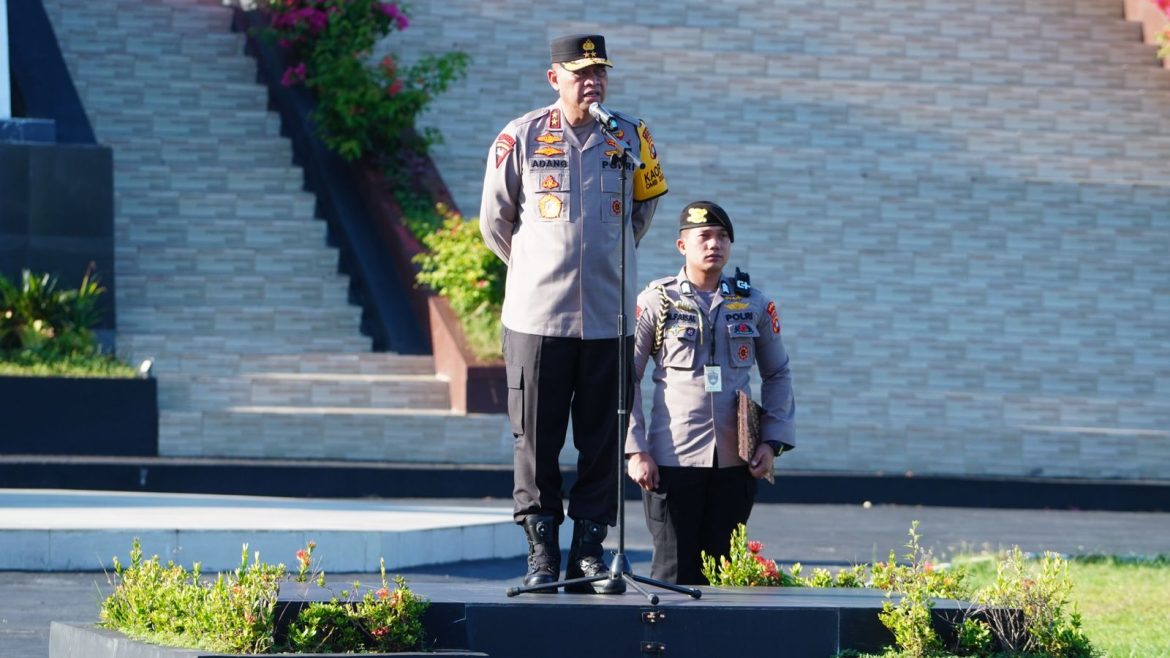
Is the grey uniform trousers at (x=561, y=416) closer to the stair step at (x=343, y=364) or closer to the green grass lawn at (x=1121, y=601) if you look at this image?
the green grass lawn at (x=1121, y=601)

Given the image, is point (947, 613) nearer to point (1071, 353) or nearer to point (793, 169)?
point (1071, 353)

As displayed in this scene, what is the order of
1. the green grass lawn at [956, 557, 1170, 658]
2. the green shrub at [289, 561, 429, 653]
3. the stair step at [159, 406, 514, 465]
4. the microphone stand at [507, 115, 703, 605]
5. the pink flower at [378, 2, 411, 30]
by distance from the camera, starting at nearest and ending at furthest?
1. the green shrub at [289, 561, 429, 653]
2. the microphone stand at [507, 115, 703, 605]
3. the green grass lawn at [956, 557, 1170, 658]
4. the stair step at [159, 406, 514, 465]
5. the pink flower at [378, 2, 411, 30]

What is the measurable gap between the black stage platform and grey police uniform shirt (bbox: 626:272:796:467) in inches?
37.3

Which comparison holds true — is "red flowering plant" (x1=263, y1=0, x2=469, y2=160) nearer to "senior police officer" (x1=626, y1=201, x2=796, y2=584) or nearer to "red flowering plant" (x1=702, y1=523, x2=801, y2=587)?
"senior police officer" (x1=626, y1=201, x2=796, y2=584)

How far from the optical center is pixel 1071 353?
1677 centimetres

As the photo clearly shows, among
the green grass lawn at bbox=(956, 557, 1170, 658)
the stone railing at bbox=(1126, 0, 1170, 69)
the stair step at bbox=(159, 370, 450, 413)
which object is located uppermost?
the stone railing at bbox=(1126, 0, 1170, 69)

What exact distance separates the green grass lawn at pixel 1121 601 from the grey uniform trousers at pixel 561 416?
1873mm

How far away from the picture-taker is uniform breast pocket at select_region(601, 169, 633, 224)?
6145 millimetres

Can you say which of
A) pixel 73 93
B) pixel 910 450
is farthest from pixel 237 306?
pixel 910 450

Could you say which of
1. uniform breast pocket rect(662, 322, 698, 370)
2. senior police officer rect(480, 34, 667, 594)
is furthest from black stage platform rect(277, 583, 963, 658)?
uniform breast pocket rect(662, 322, 698, 370)

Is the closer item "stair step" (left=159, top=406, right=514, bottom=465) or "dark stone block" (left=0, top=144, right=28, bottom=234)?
"stair step" (left=159, top=406, right=514, bottom=465)

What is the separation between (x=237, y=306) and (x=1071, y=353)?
744cm

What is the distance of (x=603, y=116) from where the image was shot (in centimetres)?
593

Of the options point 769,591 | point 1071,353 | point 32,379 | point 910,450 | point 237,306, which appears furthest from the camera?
point 1071,353
